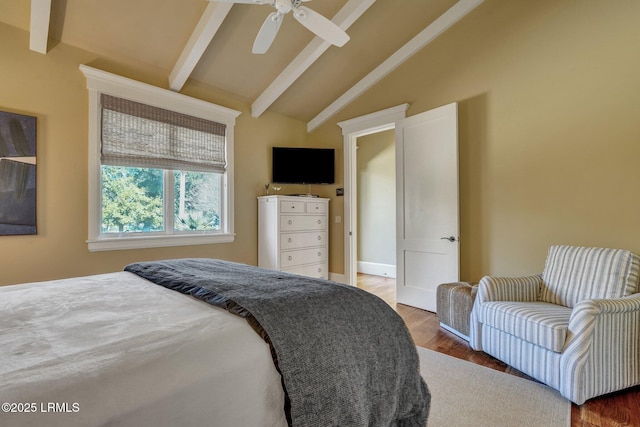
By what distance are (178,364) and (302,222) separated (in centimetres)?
340

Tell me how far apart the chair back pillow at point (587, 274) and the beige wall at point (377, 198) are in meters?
3.23

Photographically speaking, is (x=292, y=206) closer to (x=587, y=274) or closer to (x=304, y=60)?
(x=304, y=60)

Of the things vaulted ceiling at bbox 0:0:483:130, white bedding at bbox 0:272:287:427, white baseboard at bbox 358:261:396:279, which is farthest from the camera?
white baseboard at bbox 358:261:396:279

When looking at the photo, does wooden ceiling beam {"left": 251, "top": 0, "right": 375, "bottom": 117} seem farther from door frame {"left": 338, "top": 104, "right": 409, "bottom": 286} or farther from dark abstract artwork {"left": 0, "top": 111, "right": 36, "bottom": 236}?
dark abstract artwork {"left": 0, "top": 111, "right": 36, "bottom": 236}

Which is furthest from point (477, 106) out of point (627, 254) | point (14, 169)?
point (14, 169)

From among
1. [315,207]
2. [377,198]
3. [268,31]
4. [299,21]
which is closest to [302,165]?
[315,207]

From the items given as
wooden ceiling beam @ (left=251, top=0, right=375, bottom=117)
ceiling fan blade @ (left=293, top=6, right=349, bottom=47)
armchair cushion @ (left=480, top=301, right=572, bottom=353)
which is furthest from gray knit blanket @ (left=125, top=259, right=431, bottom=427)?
wooden ceiling beam @ (left=251, top=0, right=375, bottom=117)

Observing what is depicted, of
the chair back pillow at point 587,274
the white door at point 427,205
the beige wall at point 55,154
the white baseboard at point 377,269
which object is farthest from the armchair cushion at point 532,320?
the white baseboard at point 377,269

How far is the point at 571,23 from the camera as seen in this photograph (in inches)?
105

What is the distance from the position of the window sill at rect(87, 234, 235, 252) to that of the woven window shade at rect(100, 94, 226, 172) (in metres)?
0.74

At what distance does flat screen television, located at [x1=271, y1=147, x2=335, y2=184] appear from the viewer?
4383mm

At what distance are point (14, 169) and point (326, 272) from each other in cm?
348

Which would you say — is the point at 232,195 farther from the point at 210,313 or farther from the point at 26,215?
the point at 210,313

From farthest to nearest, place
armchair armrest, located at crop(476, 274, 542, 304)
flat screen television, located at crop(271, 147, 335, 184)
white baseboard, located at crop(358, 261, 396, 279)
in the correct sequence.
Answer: white baseboard, located at crop(358, 261, 396, 279) < flat screen television, located at crop(271, 147, 335, 184) < armchair armrest, located at crop(476, 274, 542, 304)
